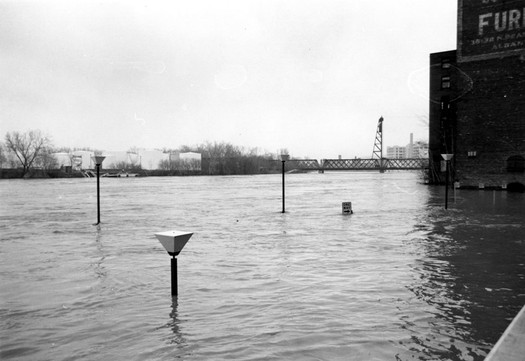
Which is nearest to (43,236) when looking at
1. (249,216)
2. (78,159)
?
(249,216)

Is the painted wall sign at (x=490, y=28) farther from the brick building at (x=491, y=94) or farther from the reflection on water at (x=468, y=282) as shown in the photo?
the reflection on water at (x=468, y=282)

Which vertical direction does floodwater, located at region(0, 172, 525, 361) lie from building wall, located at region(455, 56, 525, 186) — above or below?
below

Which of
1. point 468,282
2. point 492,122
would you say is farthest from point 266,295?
point 492,122

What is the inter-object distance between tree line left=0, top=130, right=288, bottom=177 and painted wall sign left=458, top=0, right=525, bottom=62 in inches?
2981

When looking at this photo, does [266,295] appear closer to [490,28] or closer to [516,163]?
[516,163]

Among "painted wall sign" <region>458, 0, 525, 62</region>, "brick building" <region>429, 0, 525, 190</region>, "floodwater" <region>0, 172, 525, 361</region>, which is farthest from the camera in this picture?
"brick building" <region>429, 0, 525, 190</region>

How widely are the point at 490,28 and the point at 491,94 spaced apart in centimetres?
501

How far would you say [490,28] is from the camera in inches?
1356

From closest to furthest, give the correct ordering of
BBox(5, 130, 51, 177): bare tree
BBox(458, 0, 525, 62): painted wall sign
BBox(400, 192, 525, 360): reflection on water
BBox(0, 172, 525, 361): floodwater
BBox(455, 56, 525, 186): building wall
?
1. BBox(0, 172, 525, 361): floodwater
2. BBox(400, 192, 525, 360): reflection on water
3. BBox(458, 0, 525, 62): painted wall sign
4. BBox(455, 56, 525, 186): building wall
5. BBox(5, 130, 51, 177): bare tree

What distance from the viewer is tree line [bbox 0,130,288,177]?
10731 cm

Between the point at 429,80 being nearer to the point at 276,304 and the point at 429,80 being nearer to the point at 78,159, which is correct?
the point at 276,304

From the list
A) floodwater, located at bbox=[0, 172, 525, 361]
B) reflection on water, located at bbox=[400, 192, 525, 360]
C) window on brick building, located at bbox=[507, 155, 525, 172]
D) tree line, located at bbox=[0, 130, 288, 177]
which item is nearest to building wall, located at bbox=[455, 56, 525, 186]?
window on brick building, located at bbox=[507, 155, 525, 172]

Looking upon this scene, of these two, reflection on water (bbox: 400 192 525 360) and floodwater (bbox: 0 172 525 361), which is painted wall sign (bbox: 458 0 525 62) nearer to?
reflection on water (bbox: 400 192 525 360)

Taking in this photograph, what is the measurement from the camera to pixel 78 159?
12681cm
